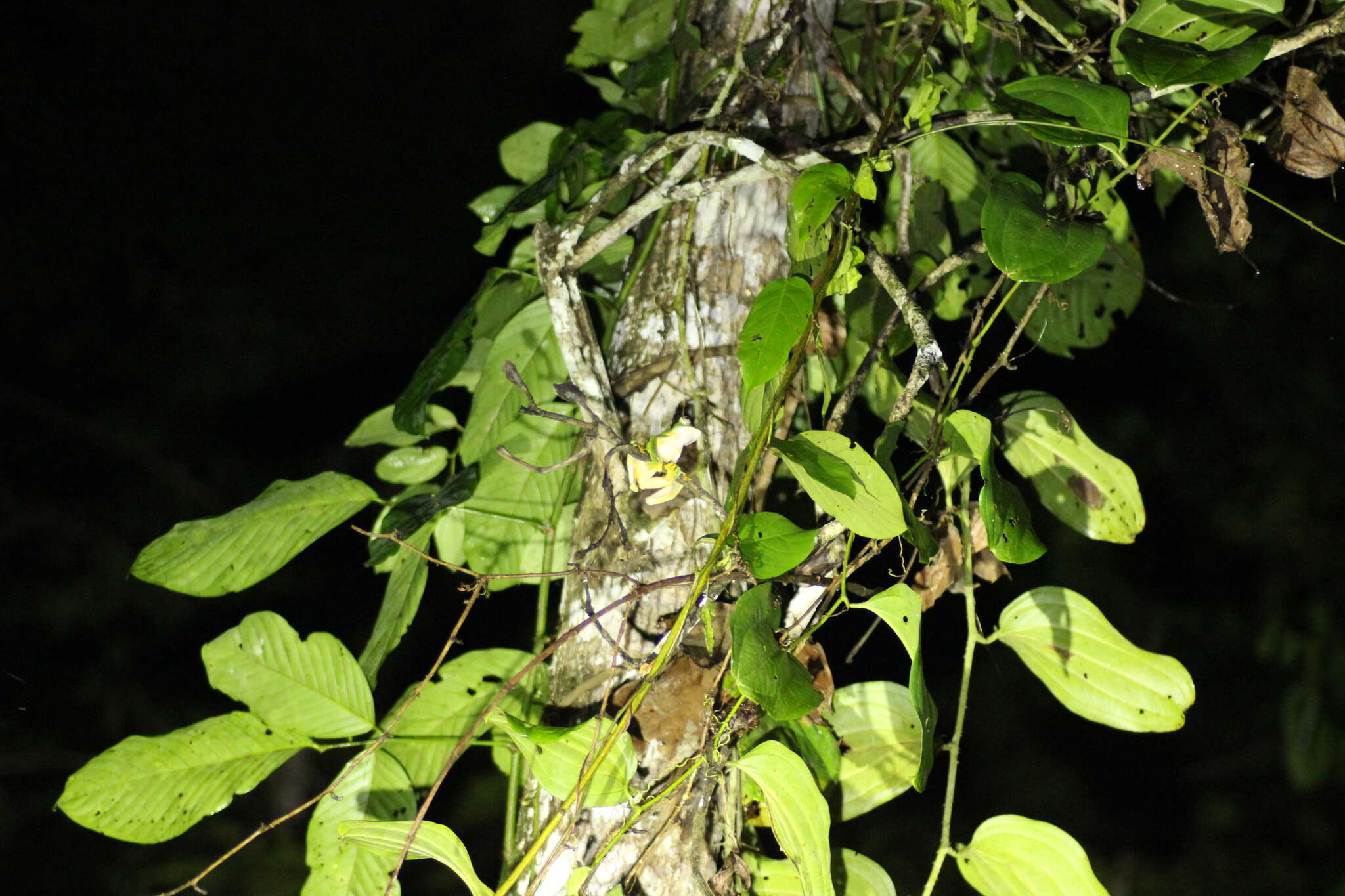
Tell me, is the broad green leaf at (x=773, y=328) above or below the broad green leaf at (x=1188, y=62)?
below

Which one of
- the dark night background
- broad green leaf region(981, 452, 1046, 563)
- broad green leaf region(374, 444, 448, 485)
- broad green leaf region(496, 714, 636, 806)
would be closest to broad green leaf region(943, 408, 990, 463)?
broad green leaf region(981, 452, 1046, 563)

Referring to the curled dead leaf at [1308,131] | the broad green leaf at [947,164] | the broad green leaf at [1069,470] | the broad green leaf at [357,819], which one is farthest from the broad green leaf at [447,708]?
the curled dead leaf at [1308,131]

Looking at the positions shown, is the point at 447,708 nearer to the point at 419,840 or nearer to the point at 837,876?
the point at 419,840

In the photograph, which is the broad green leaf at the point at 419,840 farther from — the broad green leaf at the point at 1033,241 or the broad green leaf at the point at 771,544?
the broad green leaf at the point at 1033,241

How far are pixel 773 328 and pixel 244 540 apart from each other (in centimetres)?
42

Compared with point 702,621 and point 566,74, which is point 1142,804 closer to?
point 702,621

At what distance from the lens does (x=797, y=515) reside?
1.76 ft

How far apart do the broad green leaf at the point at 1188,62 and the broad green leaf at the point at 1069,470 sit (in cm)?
21

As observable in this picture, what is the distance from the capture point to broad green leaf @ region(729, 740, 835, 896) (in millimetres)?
396

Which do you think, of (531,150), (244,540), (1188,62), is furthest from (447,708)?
(1188,62)

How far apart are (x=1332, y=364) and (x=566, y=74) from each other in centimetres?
167

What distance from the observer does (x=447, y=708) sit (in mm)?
581

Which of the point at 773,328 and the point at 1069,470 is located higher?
the point at 773,328

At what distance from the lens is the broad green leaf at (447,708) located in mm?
576
